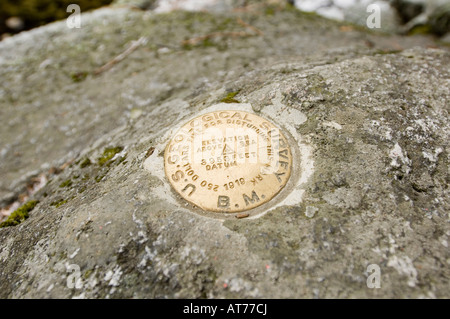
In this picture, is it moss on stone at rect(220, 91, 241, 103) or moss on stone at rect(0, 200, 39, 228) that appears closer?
moss on stone at rect(0, 200, 39, 228)

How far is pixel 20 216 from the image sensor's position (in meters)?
2.36

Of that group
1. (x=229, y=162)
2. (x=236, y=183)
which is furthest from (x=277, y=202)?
(x=229, y=162)

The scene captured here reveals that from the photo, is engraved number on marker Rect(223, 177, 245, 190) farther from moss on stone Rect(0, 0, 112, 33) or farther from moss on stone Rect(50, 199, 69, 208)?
moss on stone Rect(0, 0, 112, 33)

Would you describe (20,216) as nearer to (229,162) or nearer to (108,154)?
(108,154)

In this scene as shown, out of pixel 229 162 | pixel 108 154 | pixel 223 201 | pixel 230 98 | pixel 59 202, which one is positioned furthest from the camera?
pixel 108 154

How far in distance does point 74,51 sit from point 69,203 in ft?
9.84

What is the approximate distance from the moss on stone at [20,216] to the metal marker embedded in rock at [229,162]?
1170mm

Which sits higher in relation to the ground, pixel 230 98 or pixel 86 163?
pixel 230 98

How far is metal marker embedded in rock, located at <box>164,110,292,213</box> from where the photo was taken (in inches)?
73.2

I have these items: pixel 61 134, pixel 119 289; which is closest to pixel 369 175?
pixel 119 289

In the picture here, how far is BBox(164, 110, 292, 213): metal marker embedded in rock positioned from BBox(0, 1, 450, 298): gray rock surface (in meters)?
0.10

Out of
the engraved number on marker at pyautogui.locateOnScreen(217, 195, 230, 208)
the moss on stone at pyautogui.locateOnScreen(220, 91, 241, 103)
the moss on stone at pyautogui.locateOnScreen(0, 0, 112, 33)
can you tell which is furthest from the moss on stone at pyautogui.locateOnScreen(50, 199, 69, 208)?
the moss on stone at pyautogui.locateOnScreen(0, 0, 112, 33)

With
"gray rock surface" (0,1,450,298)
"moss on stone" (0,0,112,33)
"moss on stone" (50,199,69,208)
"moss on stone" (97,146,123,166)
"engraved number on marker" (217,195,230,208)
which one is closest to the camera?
"gray rock surface" (0,1,450,298)

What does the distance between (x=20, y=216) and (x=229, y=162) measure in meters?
1.59
